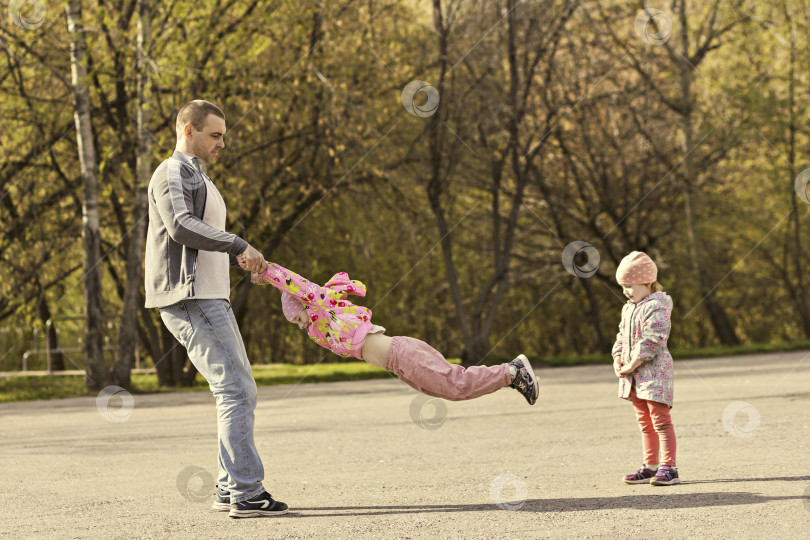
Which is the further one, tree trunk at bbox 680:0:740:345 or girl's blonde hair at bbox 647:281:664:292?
tree trunk at bbox 680:0:740:345

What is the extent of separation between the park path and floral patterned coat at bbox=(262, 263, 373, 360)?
81 cm

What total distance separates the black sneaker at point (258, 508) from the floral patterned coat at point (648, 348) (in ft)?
6.71

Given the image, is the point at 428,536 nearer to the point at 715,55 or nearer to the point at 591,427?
the point at 591,427

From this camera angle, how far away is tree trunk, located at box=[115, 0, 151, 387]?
14359 millimetres

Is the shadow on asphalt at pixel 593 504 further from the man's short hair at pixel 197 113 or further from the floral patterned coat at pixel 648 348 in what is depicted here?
the man's short hair at pixel 197 113

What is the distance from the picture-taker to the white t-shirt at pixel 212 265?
16.5 ft

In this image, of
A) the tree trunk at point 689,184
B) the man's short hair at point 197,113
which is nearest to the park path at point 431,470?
the man's short hair at point 197,113

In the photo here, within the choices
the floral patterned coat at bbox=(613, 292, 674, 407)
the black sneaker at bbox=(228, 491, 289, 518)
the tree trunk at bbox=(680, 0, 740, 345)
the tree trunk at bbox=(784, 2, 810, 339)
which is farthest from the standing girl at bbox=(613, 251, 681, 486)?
the tree trunk at bbox=(784, 2, 810, 339)

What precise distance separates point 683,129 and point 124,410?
15847 millimetres

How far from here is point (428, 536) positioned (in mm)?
4453

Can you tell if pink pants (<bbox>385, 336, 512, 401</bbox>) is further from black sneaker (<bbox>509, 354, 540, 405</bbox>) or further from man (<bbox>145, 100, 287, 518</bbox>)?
man (<bbox>145, 100, 287, 518</bbox>)

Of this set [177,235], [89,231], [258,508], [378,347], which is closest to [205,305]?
[177,235]

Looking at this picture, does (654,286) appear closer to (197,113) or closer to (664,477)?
(664,477)

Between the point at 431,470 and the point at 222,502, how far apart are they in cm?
159
